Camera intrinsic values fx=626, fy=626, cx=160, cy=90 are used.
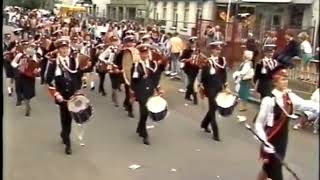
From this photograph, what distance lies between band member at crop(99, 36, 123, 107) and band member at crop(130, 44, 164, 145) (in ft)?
2.90

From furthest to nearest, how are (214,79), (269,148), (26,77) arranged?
1. (26,77)
2. (214,79)
3. (269,148)

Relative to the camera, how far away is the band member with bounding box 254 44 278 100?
3.41m

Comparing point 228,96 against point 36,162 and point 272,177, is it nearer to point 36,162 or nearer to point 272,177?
point 36,162

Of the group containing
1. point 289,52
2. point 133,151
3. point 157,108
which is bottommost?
point 133,151

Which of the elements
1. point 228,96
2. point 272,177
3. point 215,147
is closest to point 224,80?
point 228,96

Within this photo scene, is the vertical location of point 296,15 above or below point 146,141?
above

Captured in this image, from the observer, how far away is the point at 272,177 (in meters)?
2.74

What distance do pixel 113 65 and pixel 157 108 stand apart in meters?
1.26

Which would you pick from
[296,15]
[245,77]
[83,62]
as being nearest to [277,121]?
[296,15]

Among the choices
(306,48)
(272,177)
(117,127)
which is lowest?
(117,127)

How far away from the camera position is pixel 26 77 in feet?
18.4

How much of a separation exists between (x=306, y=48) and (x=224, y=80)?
101 inches

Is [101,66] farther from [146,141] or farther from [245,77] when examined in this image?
[245,77]

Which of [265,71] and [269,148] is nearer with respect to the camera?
[269,148]
